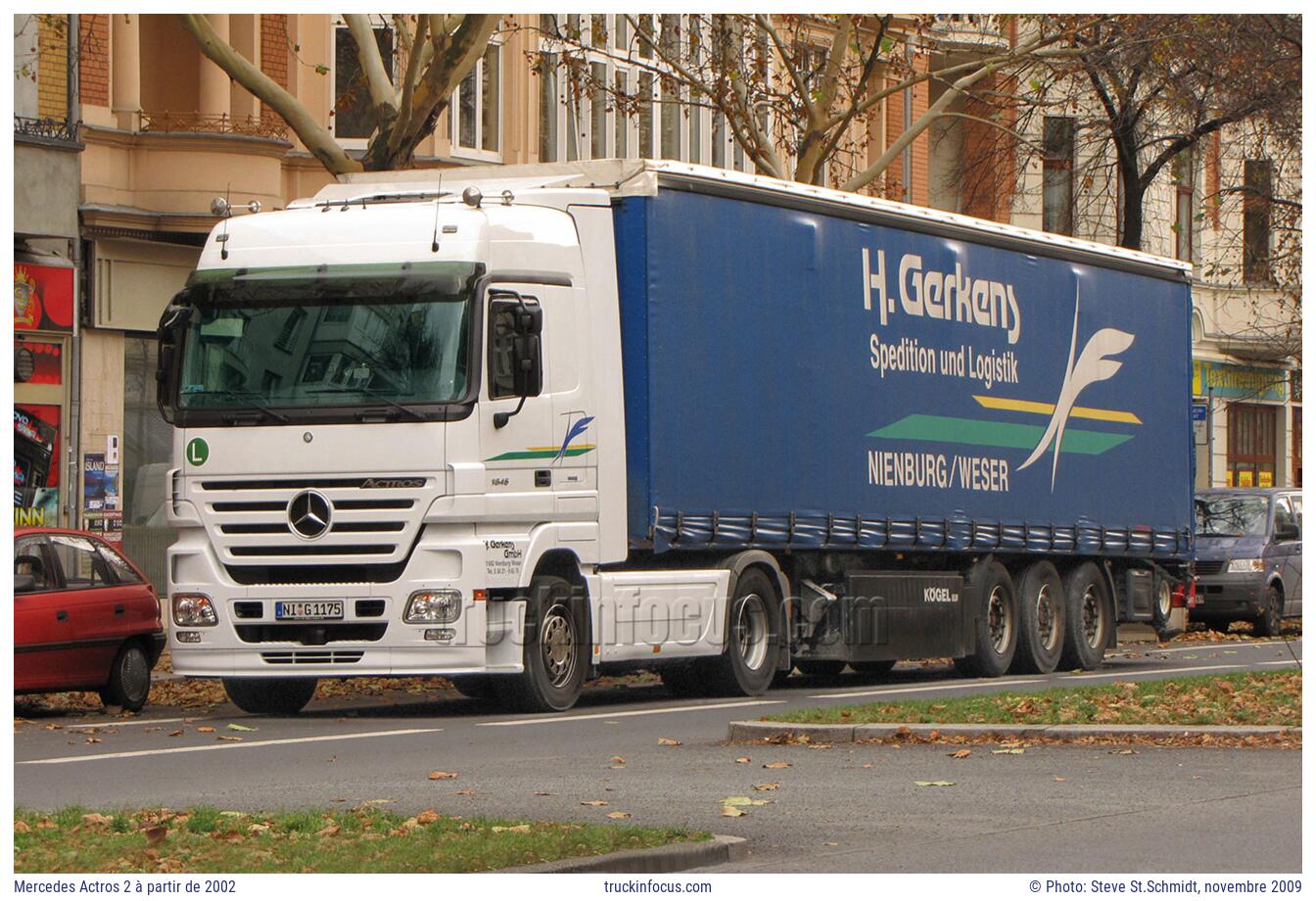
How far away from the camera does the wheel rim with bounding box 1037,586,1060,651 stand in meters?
23.5

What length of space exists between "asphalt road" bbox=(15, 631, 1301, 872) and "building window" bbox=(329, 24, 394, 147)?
14.5 metres

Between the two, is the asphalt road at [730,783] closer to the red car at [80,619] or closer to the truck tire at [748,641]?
the red car at [80,619]

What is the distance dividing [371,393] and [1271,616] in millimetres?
17658

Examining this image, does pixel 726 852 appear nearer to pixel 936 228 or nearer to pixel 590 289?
pixel 590 289

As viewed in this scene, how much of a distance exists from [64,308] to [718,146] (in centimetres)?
1486

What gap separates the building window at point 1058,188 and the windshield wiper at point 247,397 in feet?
93.7

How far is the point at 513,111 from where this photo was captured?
34.4m

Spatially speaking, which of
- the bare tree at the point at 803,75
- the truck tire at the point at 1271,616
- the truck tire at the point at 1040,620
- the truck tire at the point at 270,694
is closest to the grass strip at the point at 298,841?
the truck tire at the point at 270,694

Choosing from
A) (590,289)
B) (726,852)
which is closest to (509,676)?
(590,289)

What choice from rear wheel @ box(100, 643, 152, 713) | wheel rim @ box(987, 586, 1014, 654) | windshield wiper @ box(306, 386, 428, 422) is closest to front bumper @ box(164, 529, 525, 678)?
windshield wiper @ box(306, 386, 428, 422)

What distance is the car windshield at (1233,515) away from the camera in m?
32.2

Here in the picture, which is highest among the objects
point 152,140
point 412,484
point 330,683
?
point 152,140

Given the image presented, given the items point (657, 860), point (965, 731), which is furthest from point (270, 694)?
point (657, 860)

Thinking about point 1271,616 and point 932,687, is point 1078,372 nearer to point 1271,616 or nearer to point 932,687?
point 932,687
